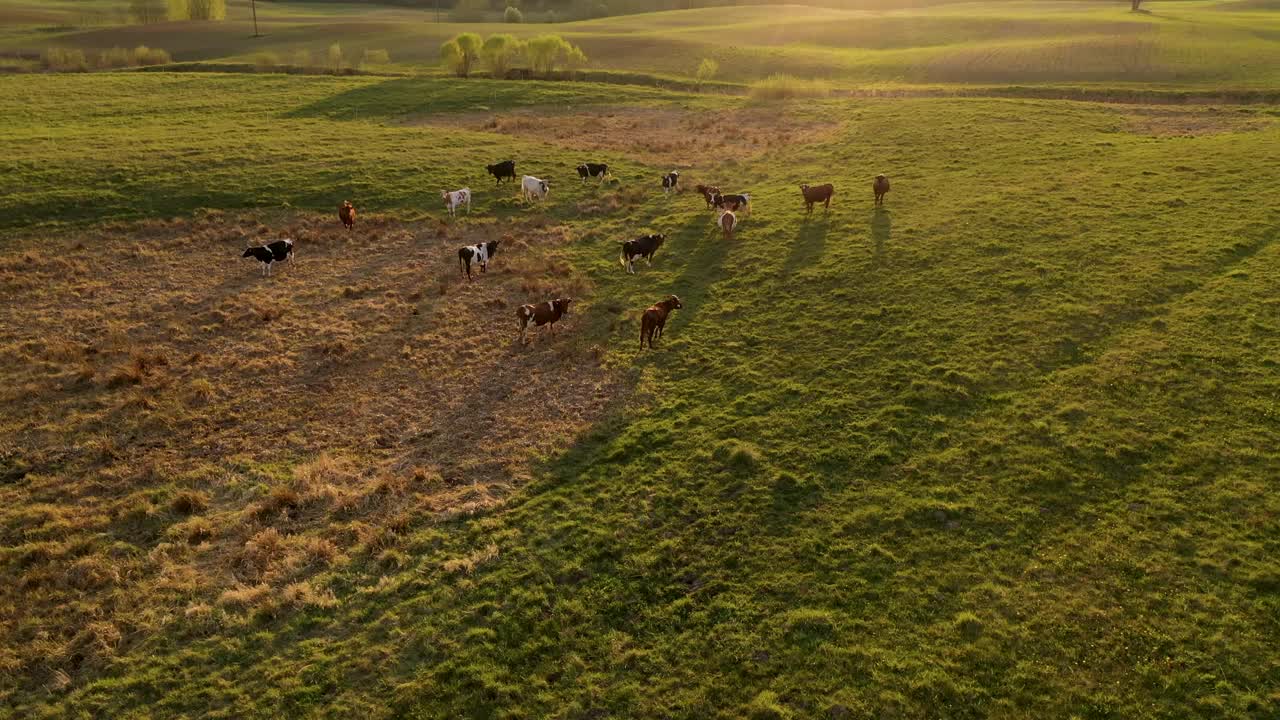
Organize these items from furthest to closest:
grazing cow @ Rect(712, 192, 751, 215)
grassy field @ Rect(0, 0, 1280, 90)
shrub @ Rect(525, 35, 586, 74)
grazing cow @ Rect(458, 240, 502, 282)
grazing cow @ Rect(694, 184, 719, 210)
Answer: shrub @ Rect(525, 35, 586, 74), grassy field @ Rect(0, 0, 1280, 90), grazing cow @ Rect(694, 184, 719, 210), grazing cow @ Rect(712, 192, 751, 215), grazing cow @ Rect(458, 240, 502, 282)

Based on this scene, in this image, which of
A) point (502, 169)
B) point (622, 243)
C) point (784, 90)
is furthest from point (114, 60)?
point (622, 243)

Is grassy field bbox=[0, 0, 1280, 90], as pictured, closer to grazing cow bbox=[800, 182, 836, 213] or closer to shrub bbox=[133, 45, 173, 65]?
A: shrub bbox=[133, 45, 173, 65]

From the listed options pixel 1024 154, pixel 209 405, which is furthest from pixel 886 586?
pixel 1024 154

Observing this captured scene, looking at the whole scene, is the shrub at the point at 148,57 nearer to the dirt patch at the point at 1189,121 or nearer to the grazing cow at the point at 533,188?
the grazing cow at the point at 533,188

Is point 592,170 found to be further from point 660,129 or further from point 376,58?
point 376,58

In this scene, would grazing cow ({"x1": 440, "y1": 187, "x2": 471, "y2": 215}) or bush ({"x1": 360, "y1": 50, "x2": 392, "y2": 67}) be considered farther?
bush ({"x1": 360, "y1": 50, "x2": 392, "y2": 67})

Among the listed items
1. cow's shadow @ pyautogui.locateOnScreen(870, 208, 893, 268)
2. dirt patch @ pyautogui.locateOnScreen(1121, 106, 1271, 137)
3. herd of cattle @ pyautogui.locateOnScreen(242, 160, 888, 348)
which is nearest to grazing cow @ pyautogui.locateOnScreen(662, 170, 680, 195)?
herd of cattle @ pyautogui.locateOnScreen(242, 160, 888, 348)

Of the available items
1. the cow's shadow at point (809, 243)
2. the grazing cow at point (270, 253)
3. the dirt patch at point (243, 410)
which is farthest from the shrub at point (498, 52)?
the cow's shadow at point (809, 243)
